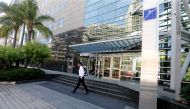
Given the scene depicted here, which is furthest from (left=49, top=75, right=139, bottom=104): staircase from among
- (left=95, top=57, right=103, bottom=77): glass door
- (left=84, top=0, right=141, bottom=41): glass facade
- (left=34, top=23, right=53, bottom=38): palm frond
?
(left=34, top=23, right=53, bottom=38): palm frond

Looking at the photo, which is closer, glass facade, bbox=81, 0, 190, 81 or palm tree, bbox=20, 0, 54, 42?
glass facade, bbox=81, 0, 190, 81

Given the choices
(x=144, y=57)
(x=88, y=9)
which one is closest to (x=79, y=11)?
(x=88, y=9)

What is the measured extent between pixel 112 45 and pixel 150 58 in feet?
58.2

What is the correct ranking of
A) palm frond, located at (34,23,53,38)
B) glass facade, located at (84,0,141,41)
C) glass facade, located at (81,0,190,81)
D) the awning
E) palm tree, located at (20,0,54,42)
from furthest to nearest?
1. palm frond, located at (34,23,53,38)
2. palm tree, located at (20,0,54,42)
3. glass facade, located at (84,0,141,41)
4. the awning
5. glass facade, located at (81,0,190,81)

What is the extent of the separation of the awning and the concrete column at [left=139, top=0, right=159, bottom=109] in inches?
546

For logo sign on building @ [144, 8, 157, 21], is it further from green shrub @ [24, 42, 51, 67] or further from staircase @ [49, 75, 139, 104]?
green shrub @ [24, 42, 51, 67]

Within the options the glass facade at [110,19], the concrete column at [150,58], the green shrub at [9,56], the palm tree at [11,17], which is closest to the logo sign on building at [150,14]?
the concrete column at [150,58]

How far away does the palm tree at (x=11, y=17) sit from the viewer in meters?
26.5

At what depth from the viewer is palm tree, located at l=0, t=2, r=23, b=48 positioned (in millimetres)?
26531

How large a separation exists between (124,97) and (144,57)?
6.76m

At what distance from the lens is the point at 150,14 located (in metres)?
6.27

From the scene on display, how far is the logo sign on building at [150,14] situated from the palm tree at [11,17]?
22364mm

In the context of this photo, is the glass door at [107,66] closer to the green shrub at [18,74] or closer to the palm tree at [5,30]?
the green shrub at [18,74]

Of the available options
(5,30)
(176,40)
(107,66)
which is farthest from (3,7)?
(176,40)
